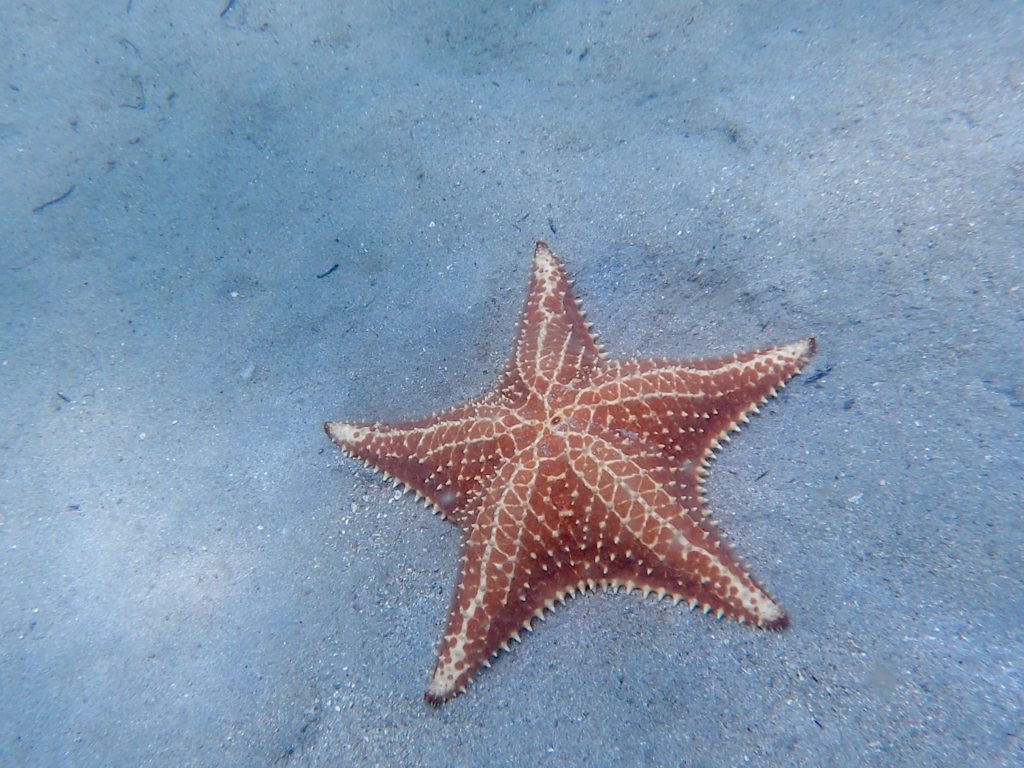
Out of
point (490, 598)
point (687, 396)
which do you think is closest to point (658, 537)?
point (687, 396)

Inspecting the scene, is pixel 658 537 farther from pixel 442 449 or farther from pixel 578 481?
pixel 442 449

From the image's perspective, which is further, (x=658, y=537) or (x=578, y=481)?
(x=578, y=481)

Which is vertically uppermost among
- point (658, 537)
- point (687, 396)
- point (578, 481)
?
point (687, 396)

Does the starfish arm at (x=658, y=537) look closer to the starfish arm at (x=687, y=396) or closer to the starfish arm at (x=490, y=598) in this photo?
the starfish arm at (x=687, y=396)

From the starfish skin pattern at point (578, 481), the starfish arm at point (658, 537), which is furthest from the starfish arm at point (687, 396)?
the starfish arm at point (658, 537)

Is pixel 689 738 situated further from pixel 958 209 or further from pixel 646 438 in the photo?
pixel 958 209

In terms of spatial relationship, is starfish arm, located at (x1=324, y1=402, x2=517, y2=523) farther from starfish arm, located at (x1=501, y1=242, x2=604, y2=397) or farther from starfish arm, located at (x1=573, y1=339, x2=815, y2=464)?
starfish arm, located at (x1=573, y1=339, x2=815, y2=464)
